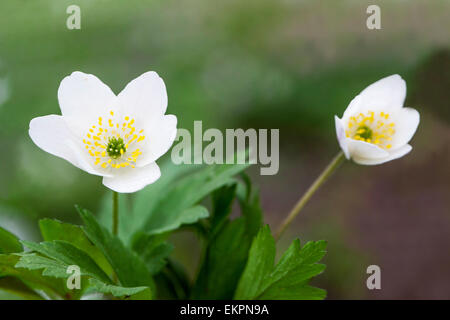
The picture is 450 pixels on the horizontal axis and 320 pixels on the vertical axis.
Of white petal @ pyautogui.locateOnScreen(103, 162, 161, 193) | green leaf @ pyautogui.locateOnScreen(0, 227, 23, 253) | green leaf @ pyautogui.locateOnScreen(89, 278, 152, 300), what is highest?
white petal @ pyautogui.locateOnScreen(103, 162, 161, 193)

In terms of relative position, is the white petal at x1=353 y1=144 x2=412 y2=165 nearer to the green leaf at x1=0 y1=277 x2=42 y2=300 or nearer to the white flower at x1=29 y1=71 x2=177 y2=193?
the white flower at x1=29 y1=71 x2=177 y2=193

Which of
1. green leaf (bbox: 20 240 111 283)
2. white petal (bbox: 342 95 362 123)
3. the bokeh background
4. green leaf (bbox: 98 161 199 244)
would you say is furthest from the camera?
the bokeh background

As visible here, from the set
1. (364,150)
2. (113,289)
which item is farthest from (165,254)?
(364,150)

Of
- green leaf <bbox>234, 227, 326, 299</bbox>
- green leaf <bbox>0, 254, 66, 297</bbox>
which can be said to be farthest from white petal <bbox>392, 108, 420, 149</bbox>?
green leaf <bbox>0, 254, 66, 297</bbox>

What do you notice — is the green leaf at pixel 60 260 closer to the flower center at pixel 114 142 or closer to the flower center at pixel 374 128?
the flower center at pixel 114 142

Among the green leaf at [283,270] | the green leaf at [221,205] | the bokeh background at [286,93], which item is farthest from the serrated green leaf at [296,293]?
the bokeh background at [286,93]

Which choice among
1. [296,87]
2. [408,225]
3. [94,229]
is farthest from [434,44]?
[94,229]
